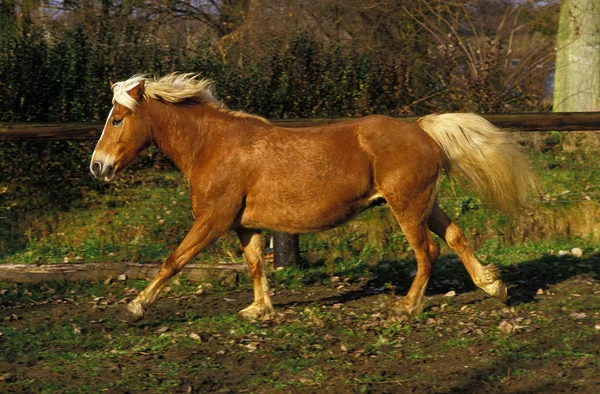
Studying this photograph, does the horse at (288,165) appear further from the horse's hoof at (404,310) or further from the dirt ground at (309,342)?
the dirt ground at (309,342)

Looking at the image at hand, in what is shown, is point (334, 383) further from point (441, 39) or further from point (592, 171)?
point (441, 39)

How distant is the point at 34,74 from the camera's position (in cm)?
1059

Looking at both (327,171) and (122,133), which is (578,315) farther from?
(122,133)

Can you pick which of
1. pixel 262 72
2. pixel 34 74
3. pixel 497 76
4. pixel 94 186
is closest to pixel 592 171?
pixel 497 76

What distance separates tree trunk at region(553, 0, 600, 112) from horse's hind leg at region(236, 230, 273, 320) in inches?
294

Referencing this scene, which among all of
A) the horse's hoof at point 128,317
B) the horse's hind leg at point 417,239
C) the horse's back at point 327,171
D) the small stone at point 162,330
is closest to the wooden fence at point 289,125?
the horse's back at point 327,171

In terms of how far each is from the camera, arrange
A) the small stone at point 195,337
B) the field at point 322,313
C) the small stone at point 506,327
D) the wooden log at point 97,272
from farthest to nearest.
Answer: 1. the wooden log at point 97,272
2. the small stone at point 506,327
3. the small stone at point 195,337
4. the field at point 322,313

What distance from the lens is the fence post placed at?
8227 millimetres

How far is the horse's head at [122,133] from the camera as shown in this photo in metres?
6.44

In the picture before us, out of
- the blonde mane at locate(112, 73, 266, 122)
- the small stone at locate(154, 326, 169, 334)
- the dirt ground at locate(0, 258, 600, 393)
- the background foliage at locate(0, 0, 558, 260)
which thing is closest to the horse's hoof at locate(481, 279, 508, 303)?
the dirt ground at locate(0, 258, 600, 393)

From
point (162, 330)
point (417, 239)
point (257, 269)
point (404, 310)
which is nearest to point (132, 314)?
point (162, 330)

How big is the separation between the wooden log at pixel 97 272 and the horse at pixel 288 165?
3.69 feet

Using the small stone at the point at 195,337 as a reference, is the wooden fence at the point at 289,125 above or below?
above

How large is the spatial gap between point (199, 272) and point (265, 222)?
1580 millimetres
